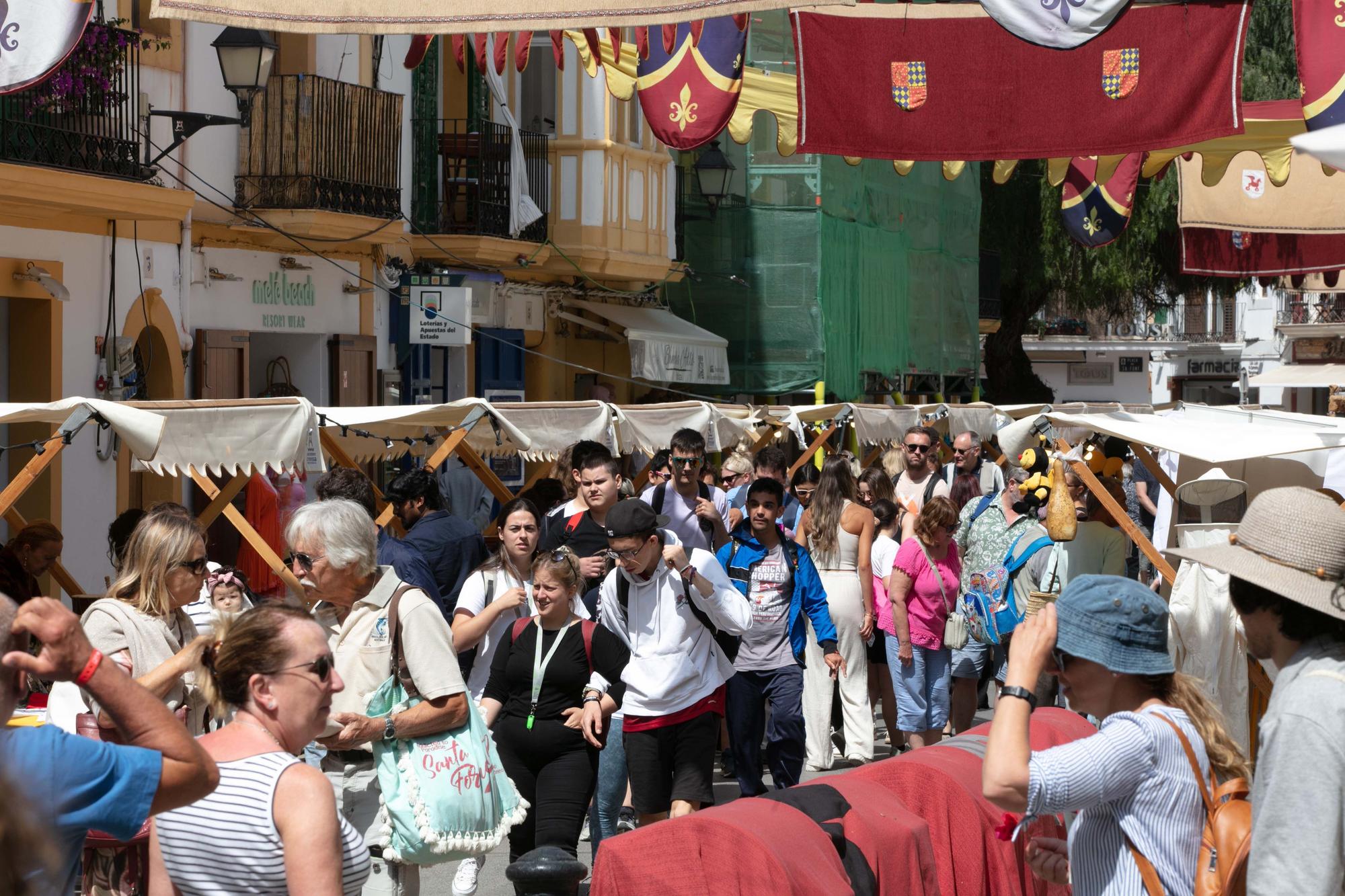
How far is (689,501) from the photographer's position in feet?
37.1

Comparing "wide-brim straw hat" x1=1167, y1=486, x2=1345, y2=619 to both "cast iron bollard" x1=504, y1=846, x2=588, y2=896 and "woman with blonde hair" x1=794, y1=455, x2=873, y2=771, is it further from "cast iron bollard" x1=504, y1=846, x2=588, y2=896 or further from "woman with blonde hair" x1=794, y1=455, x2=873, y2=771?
"woman with blonde hair" x1=794, y1=455, x2=873, y2=771

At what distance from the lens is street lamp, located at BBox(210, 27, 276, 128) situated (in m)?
14.6

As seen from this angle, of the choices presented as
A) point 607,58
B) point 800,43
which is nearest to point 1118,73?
point 800,43

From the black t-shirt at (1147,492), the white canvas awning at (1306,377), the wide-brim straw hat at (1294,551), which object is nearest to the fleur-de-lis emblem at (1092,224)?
the black t-shirt at (1147,492)

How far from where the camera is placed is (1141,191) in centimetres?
3469

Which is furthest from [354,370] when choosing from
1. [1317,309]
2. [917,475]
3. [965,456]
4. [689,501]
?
[1317,309]

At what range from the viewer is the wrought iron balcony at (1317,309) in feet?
188

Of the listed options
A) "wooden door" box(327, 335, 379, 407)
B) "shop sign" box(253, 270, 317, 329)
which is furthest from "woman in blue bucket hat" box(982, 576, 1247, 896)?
"wooden door" box(327, 335, 379, 407)

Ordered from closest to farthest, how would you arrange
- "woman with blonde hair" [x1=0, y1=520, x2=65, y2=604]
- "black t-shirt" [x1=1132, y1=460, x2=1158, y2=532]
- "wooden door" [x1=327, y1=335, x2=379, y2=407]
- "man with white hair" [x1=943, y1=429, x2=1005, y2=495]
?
"woman with blonde hair" [x1=0, y1=520, x2=65, y2=604] → "black t-shirt" [x1=1132, y1=460, x2=1158, y2=532] → "man with white hair" [x1=943, y1=429, x2=1005, y2=495] → "wooden door" [x1=327, y1=335, x2=379, y2=407]

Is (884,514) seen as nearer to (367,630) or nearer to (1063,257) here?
(367,630)

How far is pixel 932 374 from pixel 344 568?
28773 millimetres

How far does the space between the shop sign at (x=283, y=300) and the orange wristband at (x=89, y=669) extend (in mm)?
15892

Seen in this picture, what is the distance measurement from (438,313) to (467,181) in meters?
2.06

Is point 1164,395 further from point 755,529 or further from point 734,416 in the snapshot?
point 755,529
